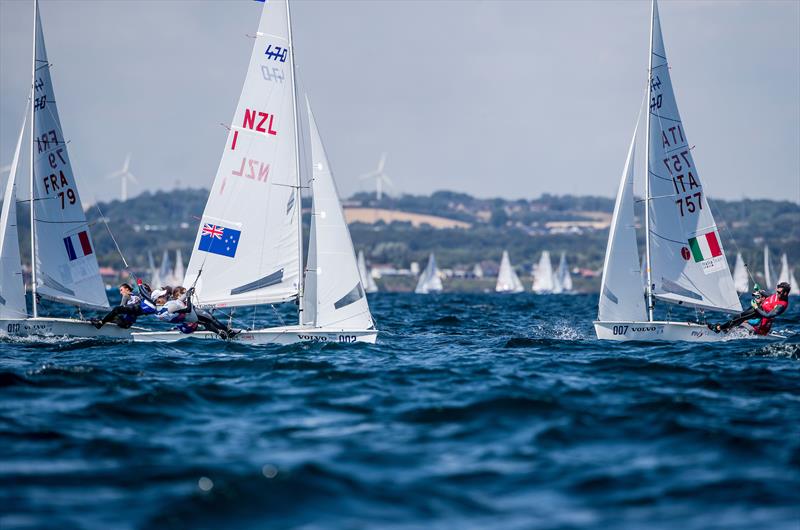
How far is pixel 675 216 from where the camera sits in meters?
25.4

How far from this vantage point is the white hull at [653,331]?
23.7 metres

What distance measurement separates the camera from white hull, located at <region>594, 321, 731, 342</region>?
77.7 ft

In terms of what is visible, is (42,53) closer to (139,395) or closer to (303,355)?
(303,355)

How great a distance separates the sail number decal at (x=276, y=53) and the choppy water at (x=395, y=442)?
21.3 ft

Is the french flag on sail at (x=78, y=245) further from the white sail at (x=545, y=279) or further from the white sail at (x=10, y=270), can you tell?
the white sail at (x=545, y=279)

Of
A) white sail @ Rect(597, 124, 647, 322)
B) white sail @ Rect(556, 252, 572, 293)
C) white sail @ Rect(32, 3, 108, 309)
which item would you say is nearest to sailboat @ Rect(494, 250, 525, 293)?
white sail @ Rect(556, 252, 572, 293)

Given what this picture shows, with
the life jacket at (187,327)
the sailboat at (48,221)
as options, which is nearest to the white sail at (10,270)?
the sailboat at (48,221)

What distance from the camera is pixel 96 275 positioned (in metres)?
25.7

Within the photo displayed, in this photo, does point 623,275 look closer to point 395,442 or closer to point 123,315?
point 123,315

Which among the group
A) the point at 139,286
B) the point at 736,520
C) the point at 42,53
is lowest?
the point at 736,520

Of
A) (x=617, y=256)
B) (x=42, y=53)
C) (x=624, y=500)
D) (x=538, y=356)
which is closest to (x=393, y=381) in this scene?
(x=538, y=356)

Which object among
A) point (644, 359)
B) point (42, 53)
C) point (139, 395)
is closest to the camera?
point (139, 395)

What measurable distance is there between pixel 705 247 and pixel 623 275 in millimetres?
2976

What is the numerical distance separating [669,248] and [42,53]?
1569 cm
